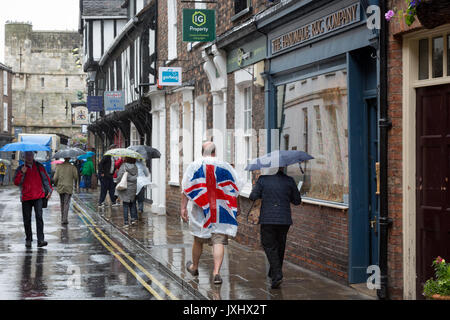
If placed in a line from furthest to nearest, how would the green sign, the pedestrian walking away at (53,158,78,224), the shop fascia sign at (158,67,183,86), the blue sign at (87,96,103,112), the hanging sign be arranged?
the hanging sign
the blue sign at (87,96,103,112)
the shop fascia sign at (158,67,183,86)
the pedestrian walking away at (53,158,78,224)
the green sign

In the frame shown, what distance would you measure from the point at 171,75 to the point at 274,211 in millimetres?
10878

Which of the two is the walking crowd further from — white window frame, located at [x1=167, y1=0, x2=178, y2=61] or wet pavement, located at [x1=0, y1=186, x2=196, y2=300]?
white window frame, located at [x1=167, y1=0, x2=178, y2=61]

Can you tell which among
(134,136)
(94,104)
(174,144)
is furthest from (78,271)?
(94,104)

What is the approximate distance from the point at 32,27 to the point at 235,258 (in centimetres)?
7388

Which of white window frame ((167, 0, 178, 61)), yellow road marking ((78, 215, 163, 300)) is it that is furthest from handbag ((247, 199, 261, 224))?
white window frame ((167, 0, 178, 61))

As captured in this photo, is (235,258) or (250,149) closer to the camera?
(235,258)

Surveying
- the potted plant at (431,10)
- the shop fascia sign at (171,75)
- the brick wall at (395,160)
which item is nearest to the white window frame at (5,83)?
the shop fascia sign at (171,75)

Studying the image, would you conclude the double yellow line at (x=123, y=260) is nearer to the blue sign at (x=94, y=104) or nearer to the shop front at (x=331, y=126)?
the shop front at (x=331, y=126)

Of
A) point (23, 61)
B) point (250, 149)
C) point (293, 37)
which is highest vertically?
point (23, 61)

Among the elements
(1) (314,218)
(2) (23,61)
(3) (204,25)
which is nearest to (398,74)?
(1) (314,218)

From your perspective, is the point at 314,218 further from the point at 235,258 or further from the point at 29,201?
the point at 29,201

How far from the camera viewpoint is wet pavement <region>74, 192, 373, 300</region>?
30.2 ft

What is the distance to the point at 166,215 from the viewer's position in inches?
894

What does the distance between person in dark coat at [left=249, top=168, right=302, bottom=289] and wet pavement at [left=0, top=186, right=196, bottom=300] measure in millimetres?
1192
